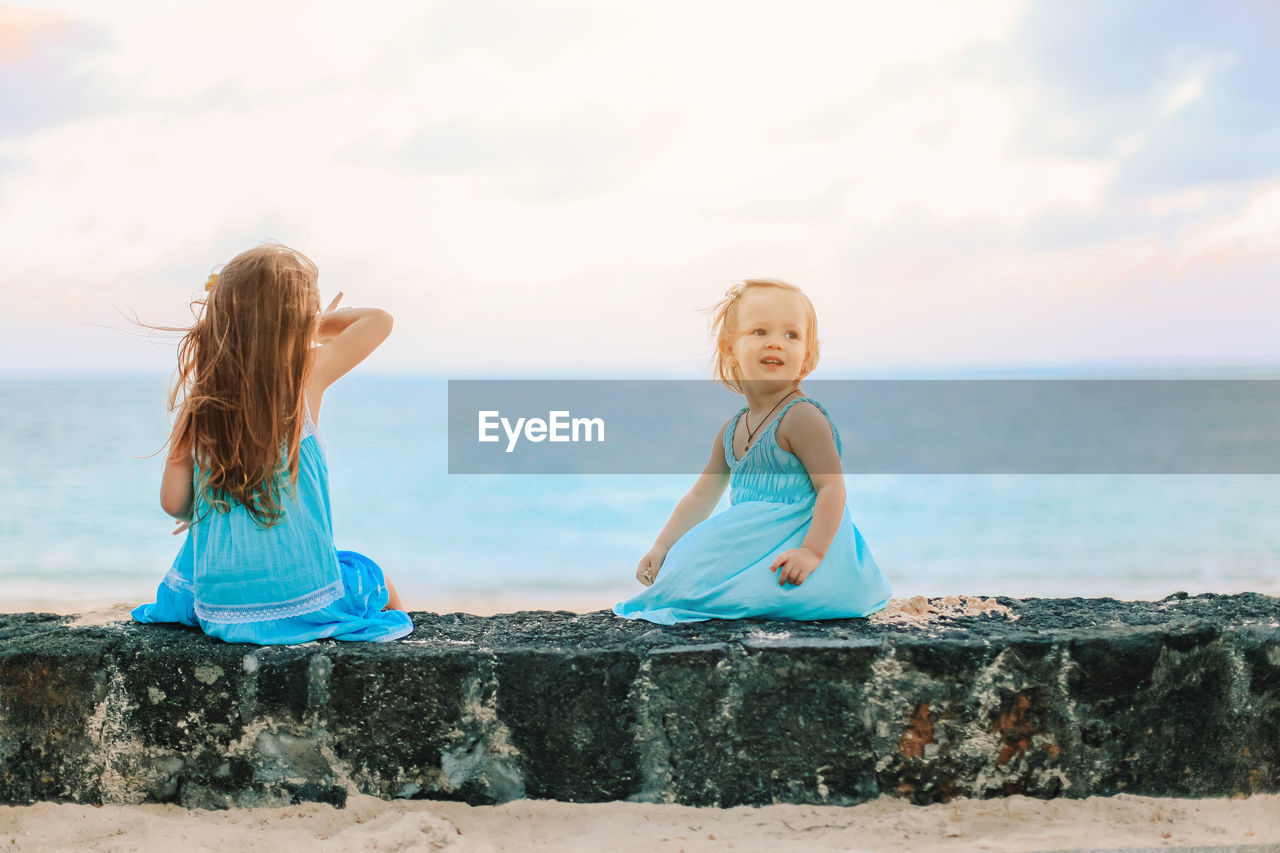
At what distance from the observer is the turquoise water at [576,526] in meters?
7.34

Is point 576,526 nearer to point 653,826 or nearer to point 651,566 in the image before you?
point 651,566

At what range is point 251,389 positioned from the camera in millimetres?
2346

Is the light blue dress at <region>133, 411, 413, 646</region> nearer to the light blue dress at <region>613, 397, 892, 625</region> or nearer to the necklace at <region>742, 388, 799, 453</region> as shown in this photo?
the light blue dress at <region>613, 397, 892, 625</region>

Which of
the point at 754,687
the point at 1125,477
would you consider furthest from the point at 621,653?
the point at 1125,477

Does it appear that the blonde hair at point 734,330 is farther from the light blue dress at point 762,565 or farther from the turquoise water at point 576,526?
the turquoise water at point 576,526

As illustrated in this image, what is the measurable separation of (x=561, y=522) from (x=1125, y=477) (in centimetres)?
675

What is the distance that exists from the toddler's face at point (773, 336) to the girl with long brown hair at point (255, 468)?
112 cm

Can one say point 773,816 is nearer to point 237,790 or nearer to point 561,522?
point 237,790

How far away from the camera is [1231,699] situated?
2230 mm

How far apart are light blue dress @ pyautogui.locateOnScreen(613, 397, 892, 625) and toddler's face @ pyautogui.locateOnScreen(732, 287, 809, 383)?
0.37 ft

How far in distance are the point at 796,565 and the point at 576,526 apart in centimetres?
700
